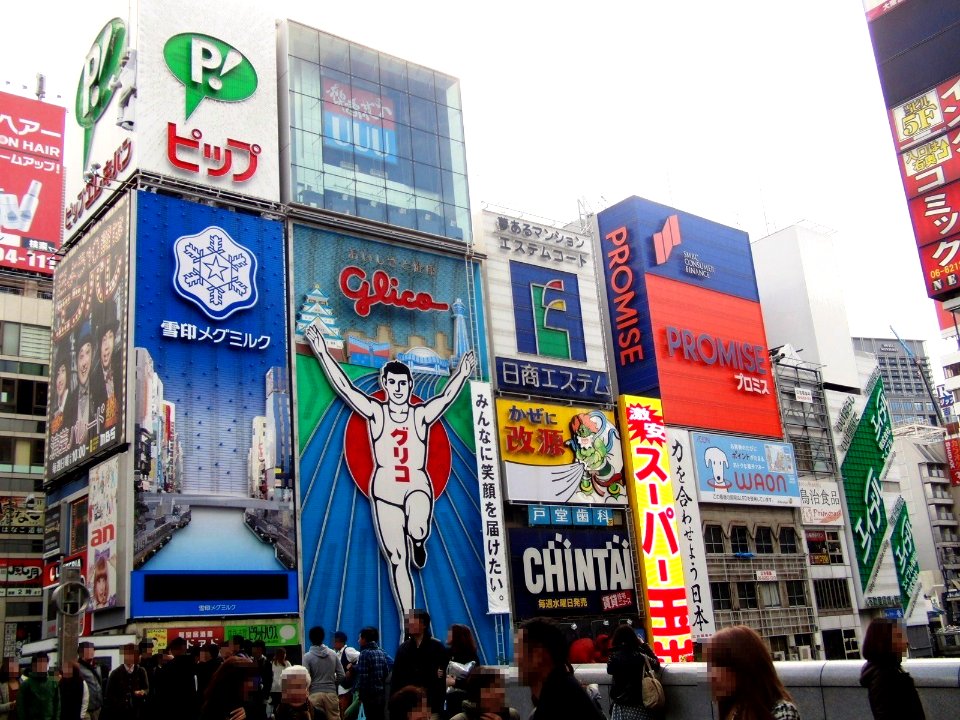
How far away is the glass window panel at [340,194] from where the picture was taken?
105ft

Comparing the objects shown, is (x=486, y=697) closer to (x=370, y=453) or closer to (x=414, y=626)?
(x=414, y=626)

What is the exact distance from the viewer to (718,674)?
15.1 feet

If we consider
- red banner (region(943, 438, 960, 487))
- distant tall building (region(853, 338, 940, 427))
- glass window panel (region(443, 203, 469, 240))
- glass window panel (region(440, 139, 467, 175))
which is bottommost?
red banner (region(943, 438, 960, 487))

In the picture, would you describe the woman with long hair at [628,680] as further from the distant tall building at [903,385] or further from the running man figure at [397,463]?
the distant tall building at [903,385]

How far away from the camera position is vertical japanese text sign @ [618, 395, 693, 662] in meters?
36.1


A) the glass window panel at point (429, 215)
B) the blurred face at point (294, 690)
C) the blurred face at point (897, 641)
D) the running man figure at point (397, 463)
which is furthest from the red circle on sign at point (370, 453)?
the blurred face at point (897, 641)

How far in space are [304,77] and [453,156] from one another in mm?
5885

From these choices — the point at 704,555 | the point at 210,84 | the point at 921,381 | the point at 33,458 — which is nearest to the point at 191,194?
the point at 210,84

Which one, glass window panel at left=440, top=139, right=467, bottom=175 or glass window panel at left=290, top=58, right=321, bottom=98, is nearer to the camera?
glass window panel at left=290, top=58, right=321, bottom=98

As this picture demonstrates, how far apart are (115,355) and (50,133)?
26850 millimetres

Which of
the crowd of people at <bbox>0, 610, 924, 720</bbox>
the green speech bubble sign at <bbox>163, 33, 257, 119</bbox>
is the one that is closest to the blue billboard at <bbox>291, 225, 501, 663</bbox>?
the green speech bubble sign at <bbox>163, 33, 257, 119</bbox>

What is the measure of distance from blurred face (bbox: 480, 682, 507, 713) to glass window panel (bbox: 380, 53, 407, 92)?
3140 cm

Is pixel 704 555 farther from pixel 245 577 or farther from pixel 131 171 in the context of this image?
pixel 131 171

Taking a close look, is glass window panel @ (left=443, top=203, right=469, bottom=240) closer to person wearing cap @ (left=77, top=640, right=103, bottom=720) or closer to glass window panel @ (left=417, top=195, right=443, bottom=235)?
glass window panel @ (left=417, top=195, right=443, bottom=235)
